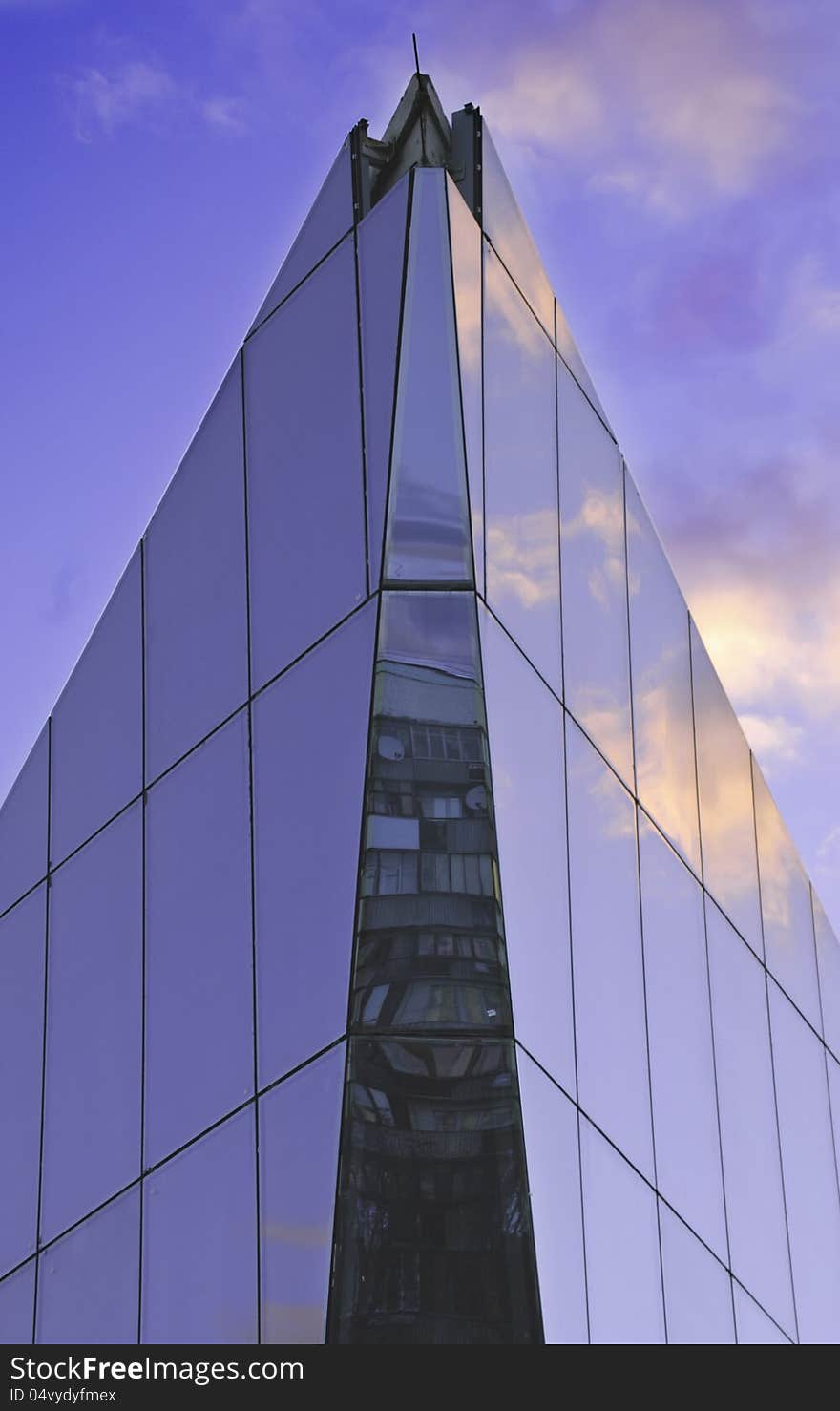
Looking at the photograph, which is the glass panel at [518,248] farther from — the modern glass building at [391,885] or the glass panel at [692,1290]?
the glass panel at [692,1290]

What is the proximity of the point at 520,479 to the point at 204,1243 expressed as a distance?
7050 mm

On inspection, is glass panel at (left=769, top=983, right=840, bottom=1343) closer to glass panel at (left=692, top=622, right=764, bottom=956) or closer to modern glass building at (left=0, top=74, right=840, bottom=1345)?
modern glass building at (left=0, top=74, right=840, bottom=1345)

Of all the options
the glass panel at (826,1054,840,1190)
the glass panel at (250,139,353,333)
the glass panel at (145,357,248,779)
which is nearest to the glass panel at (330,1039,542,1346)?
the glass panel at (145,357,248,779)

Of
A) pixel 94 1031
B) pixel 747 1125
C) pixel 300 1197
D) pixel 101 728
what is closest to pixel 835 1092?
pixel 747 1125

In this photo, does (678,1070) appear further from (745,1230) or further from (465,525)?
(465,525)

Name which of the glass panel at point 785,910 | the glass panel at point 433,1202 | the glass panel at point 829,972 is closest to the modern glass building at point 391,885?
the glass panel at point 433,1202

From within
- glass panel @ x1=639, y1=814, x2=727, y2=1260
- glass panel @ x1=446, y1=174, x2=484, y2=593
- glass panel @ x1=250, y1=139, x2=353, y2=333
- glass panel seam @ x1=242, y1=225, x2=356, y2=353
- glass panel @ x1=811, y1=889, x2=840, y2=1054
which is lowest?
glass panel @ x1=639, y1=814, x2=727, y2=1260

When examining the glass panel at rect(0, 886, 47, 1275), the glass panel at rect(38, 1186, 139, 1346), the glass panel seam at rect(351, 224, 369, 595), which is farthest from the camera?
the glass panel at rect(0, 886, 47, 1275)

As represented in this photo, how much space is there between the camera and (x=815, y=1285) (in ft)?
62.4

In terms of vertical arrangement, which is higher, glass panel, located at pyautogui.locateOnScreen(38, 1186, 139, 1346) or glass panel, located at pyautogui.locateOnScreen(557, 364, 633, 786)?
glass panel, located at pyautogui.locateOnScreen(557, 364, 633, 786)

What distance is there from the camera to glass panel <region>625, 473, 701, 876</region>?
16.6m

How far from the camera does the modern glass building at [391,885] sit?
11.0 m

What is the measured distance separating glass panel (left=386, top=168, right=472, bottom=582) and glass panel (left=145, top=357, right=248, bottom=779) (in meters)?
2.40

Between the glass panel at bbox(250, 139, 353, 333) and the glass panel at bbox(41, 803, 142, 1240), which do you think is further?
the glass panel at bbox(250, 139, 353, 333)
